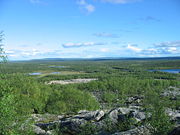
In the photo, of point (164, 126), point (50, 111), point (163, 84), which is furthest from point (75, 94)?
point (163, 84)

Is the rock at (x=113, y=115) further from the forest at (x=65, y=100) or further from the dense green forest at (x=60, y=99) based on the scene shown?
the dense green forest at (x=60, y=99)

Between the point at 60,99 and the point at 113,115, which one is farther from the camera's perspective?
the point at 60,99

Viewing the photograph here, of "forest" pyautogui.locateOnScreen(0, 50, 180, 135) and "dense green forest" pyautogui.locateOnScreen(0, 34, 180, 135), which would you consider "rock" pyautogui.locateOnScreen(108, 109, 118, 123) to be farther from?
"dense green forest" pyautogui.locateOnScreen(0, 34, 180, 135)

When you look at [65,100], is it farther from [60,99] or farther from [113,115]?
[113,115]

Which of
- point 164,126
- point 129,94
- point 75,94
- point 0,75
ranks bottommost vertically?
point 129,94

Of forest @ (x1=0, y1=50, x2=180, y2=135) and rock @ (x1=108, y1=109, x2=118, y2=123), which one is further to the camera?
rock @ (x1=108, y1=109, x2=118, y2=123)

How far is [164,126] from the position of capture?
17.5 metres

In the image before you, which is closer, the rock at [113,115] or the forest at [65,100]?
the forest at [65,100]

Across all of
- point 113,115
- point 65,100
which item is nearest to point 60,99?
point 65,100

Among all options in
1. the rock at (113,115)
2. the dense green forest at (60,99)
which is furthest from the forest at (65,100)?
the rock at (113,115)

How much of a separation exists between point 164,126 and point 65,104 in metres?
49.6

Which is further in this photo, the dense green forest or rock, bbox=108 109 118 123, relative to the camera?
rock, bbox=108 109 118 123

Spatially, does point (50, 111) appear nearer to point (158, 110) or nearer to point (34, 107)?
point (34, 107)

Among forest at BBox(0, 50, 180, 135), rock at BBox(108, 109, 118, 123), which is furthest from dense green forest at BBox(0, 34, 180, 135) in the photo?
rock at BBox(108, 109, 118, 123)
